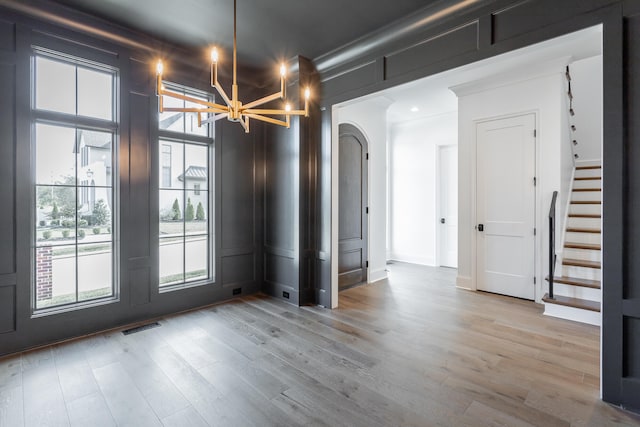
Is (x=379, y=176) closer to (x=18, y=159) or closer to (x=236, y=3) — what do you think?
(x=236, y=3)

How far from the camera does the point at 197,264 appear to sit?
4.11m

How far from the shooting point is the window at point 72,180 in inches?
118

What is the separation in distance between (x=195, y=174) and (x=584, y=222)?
17.6ft

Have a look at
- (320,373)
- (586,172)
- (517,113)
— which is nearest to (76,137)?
(320,373)

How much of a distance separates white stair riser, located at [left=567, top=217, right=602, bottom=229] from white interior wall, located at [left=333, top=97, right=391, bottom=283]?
8.90ft

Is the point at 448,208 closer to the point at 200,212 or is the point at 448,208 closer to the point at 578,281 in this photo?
the point at 578,281

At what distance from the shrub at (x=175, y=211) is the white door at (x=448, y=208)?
5161 millimetres

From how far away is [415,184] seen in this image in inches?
277

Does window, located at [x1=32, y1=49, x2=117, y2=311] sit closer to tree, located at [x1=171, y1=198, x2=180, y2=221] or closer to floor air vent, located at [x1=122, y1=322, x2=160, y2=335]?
floor air vent, located at [x1=122, y1=322, x2=160, y2=335]

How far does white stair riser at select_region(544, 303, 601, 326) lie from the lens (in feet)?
11.4

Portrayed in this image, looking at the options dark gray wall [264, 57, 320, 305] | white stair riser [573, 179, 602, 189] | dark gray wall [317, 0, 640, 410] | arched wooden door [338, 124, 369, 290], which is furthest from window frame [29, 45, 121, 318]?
white stair riser [573, 179, 602, 189]

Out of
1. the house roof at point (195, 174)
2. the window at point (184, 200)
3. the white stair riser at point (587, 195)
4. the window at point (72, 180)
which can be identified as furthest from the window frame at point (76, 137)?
the white stair riser at point (587, 195)

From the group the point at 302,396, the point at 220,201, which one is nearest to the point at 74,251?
the point at 220,201

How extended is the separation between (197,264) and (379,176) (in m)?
3.35
